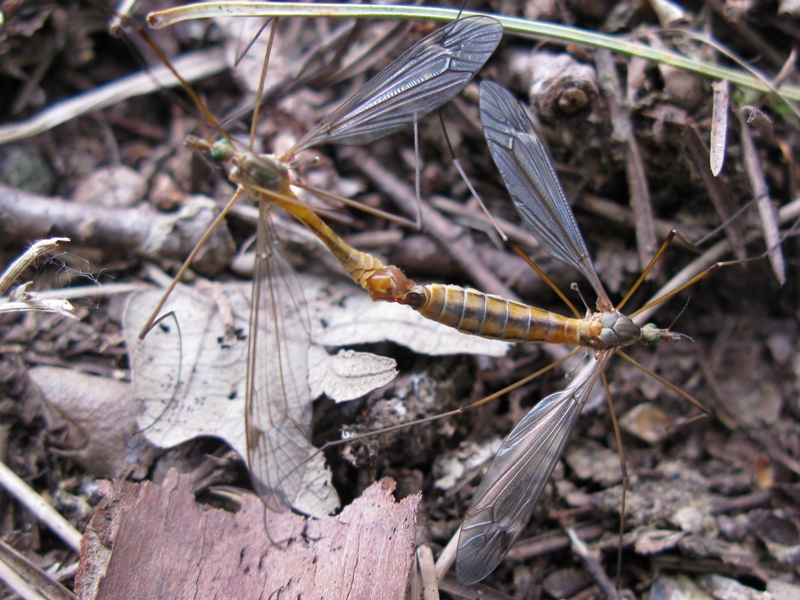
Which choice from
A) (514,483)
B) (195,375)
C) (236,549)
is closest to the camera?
(236,549)

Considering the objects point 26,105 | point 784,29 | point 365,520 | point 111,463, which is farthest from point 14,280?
point 784,29

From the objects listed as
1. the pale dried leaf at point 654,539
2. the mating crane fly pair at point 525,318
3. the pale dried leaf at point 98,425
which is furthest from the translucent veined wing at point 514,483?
the pale dried leaf at point 98,425

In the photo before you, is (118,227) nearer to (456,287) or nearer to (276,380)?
(276,380)

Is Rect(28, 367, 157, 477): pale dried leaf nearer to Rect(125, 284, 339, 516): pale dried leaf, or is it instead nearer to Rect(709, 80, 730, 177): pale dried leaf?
Rect(125, 284, 339, 516): pale dried leaf

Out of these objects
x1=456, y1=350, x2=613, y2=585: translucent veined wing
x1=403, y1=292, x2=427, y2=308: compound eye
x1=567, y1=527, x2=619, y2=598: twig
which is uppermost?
x1=403, y1=292, x2=427, y2=308: compound eye

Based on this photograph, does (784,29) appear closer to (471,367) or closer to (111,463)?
(471,367)

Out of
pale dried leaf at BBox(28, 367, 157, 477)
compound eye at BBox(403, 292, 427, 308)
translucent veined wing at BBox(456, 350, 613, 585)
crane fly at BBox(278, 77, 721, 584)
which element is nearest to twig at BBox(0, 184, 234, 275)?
crane fly at BBox(278, 77, 721, 584)

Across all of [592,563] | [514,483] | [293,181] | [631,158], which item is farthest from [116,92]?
[592,563]

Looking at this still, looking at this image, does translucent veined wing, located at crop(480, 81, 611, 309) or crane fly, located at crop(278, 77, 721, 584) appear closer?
crane fly, located at crop(278, 77, 721, 584)
